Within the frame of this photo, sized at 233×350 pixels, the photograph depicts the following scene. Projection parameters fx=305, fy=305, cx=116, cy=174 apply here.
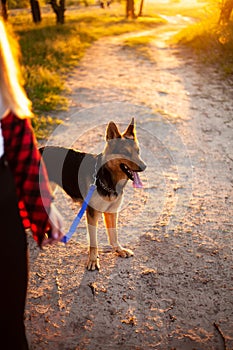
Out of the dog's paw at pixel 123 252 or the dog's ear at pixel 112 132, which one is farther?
the dog's paw at pixel 123 252

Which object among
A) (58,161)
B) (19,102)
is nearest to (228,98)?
(58,161)

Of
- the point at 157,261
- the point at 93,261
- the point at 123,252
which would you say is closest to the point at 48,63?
the point at 123,252

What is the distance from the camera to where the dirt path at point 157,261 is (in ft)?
11.6

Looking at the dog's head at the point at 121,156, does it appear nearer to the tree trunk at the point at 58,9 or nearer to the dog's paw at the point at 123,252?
the dog's paw at the point at 123,252

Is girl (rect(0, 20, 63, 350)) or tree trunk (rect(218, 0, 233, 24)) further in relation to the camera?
tree trunk (rect(218, 0, 233, 24))

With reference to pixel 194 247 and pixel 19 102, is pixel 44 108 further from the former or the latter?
pixel 19 102

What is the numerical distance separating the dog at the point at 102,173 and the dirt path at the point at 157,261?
45 cm

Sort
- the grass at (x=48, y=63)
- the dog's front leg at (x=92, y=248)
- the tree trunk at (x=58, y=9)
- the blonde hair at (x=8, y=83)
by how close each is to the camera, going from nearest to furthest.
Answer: the blonde hair at (x=8, y=83), the dog's front leg at (x=92, y=248), the grass at (x=48, y=63), the tree trunk at (x=58, y=9)

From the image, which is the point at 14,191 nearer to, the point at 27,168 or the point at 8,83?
the point at 27,168

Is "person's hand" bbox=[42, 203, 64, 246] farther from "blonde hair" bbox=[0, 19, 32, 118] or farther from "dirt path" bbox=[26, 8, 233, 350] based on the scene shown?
"dirt path" bbox=[26, 8, 233, 350]

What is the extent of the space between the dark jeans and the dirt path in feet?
4.40

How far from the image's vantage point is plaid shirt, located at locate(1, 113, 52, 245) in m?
2.08

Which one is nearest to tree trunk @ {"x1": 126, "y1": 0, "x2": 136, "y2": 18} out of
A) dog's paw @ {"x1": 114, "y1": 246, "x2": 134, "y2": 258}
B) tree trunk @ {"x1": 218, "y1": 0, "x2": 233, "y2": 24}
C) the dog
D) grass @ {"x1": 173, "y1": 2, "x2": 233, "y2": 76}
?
grass @ {"x1": 173, "y1": 2, "x2": 233, "y2": 76}

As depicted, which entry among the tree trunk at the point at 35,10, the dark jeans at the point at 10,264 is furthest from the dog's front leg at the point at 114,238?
the tree trunk at the point at 35,10
